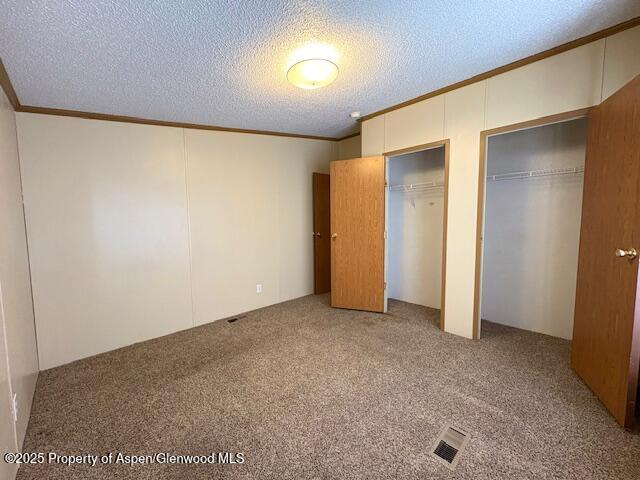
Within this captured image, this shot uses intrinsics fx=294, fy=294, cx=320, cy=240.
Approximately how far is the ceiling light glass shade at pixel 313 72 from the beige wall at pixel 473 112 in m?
1.36

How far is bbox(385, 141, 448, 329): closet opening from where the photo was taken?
3740 millimetres

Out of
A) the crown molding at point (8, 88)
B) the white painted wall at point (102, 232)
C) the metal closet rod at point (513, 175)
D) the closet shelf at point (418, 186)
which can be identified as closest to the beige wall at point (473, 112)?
the metal closet rod at point (513, 175)

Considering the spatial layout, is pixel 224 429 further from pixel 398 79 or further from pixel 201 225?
pixel 398 79

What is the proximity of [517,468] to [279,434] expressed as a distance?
1.28 m

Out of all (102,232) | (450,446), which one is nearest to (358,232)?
(450,446)

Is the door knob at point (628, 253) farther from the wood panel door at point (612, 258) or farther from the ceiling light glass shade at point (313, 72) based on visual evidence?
the ceiling light glass shade at point (313, 72)

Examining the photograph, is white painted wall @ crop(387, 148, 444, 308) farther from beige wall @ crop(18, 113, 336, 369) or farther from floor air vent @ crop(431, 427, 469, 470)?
floor air vent @ crop(431, 427, 469, 470)

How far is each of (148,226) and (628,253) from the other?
388cm

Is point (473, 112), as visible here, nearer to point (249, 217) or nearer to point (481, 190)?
point (481, 190)

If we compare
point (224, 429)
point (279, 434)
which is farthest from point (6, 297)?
point (279, 434)

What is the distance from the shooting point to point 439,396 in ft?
6.82

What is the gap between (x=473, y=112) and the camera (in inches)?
107

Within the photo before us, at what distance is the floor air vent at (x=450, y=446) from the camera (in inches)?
61.5

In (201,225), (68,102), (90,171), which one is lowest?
(201,225)
